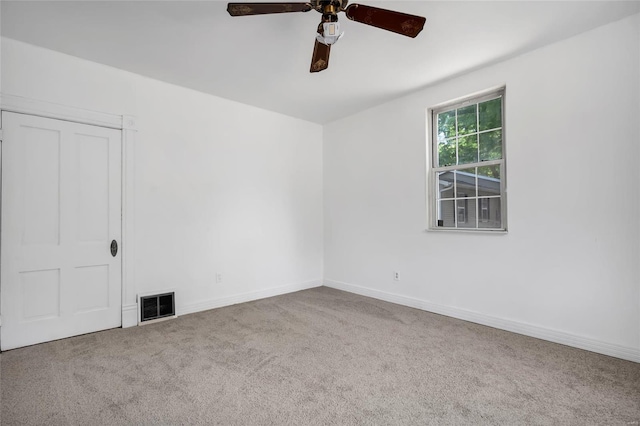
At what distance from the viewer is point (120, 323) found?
323cm

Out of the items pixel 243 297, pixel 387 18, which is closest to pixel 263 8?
pixel 387 18

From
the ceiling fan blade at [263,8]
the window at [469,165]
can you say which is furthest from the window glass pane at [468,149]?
the ceiling fan blade at [263,8]

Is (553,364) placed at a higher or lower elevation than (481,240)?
lower

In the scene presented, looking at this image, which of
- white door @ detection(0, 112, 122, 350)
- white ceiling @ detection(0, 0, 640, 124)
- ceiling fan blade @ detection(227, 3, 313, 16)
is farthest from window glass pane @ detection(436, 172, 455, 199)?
white door @ detection(0, 112, 122, 350)

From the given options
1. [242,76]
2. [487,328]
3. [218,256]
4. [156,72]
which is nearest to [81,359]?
[218,256]

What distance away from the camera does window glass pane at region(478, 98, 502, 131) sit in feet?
10.7

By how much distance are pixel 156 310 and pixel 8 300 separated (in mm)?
1184

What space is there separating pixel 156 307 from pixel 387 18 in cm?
344

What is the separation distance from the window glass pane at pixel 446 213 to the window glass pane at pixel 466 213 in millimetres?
58

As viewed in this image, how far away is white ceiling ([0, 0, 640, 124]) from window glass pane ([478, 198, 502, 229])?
139 cm

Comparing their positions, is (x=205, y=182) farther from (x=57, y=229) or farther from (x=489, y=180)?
(x=489, y=180)

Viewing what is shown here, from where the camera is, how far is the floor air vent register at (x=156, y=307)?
333cm

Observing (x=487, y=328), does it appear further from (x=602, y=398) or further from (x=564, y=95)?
(x=564, y=95)

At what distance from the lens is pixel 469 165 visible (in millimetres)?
3477
